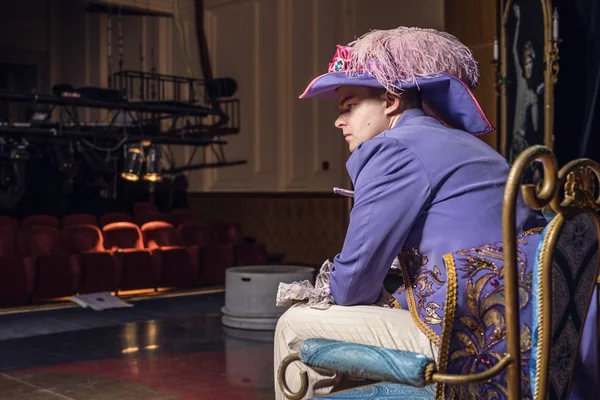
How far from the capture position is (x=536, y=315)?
112 cm

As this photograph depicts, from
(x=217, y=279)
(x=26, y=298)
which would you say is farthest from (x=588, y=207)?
(x=217, y=279)

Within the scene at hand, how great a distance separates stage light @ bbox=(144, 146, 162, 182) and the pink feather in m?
5.97

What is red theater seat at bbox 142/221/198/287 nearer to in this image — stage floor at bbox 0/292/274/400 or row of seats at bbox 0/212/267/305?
row of seats at bbox 0/212/267/305

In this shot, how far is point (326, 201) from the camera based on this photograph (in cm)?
805

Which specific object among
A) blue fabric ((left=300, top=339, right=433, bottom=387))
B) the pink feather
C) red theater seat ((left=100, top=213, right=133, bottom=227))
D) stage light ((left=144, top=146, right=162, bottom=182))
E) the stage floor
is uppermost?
the pink feather

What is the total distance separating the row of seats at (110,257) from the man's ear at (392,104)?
15.1 feet

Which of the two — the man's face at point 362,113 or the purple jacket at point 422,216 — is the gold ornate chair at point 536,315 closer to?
the purple jacket at point 422,216

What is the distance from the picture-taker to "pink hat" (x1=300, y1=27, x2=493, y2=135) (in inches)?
59.1

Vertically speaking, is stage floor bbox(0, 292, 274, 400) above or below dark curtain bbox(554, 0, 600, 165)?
below

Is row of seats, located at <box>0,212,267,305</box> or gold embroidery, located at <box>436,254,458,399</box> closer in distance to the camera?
gold embroidery, located at <box>436,254,458,399</box>

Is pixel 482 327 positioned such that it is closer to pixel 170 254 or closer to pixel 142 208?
pixel 170 254

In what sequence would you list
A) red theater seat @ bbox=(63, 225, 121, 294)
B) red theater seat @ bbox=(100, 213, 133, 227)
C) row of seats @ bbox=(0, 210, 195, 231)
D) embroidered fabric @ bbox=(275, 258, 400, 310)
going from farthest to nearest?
1. red theater seat @ bbox=(100, 213, 133, 227)
2. row of seats @ bbox=(0, 210, 195, 231)
3. red theater seat @ bbox=(63, 225, 121, 294)
4. embroidered fabric @ bbox=(275, 258, 400, 310)

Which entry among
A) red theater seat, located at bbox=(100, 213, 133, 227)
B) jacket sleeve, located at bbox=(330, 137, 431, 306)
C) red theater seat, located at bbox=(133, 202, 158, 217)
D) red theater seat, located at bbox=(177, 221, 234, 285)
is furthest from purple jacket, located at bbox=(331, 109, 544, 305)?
red theater seat, located at bbox=(133, 202, 158, 217)

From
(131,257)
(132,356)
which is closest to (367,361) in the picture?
(132,356)
